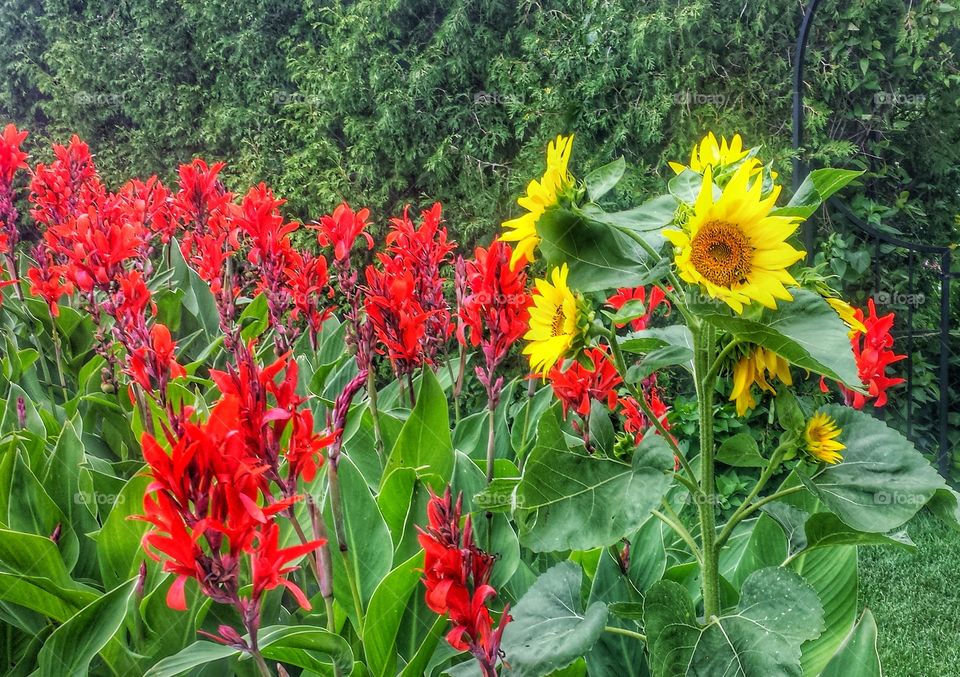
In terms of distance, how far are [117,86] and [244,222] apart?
14.7ft

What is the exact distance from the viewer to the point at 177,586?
2.28ft

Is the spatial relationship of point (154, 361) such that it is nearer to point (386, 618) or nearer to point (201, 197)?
point (386, 618)

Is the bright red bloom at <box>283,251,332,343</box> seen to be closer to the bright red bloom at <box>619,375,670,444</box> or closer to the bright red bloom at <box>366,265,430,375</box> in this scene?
the bright red bloom at <box>366,265,430,375</box>

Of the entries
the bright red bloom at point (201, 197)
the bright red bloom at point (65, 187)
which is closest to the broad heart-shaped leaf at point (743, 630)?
the bright red bloom at point (201, 197)

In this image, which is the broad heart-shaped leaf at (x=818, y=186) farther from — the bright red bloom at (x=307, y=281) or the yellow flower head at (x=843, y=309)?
the bright red bloom at (x=307, y=281)

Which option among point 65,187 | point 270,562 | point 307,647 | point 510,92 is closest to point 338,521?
point 307,647

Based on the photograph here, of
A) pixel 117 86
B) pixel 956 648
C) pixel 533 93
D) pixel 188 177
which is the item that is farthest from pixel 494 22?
pixel 956 648

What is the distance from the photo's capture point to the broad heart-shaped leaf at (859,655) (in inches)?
42.4

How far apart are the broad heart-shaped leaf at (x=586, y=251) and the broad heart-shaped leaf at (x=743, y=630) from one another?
33cm

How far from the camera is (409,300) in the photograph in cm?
134

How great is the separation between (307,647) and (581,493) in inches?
14.7

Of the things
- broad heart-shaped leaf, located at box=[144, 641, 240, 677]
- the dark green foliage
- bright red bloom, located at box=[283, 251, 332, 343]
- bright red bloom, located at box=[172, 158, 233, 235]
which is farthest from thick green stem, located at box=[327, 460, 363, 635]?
the dark green foliage

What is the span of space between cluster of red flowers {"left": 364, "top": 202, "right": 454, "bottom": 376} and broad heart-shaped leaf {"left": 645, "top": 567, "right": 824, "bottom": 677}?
0.65 metres

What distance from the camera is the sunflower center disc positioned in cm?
74
